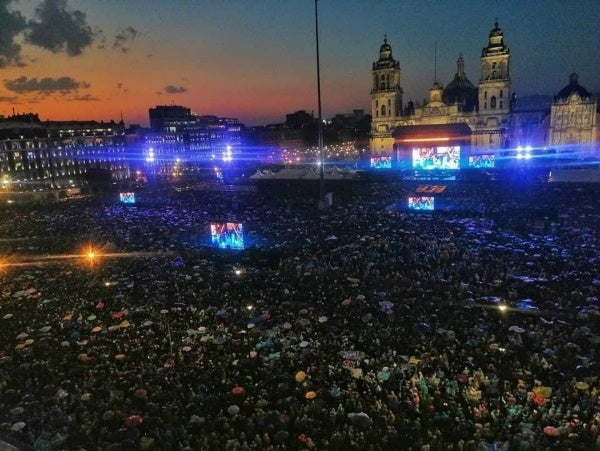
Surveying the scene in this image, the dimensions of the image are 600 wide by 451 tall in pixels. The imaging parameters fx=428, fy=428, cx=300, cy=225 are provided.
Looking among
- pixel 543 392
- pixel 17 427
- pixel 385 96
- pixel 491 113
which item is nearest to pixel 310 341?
pixel 543 392

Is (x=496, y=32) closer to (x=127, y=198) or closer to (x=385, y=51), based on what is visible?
(x=385, y=51)

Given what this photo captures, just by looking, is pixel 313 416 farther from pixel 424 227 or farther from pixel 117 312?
pixel 424 227

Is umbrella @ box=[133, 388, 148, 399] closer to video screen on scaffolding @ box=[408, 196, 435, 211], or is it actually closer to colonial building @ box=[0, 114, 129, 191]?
video screen on scaffolding @ box=[408, 196, 435, 211]

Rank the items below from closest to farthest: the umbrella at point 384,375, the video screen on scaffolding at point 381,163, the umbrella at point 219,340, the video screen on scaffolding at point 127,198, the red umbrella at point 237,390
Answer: the red umbrella at point 237,390
the umbrella at point 384,375
the umbrella at point 219,340
the video screen on scaffolding at point 127,198
the video screen on scaffolding at point 381,163

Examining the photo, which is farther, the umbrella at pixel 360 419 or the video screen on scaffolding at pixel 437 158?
the video screen on scaffolding at pixel 437 158

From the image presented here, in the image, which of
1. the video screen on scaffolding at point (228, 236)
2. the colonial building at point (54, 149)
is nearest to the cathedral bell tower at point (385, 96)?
the colonial building at point (54, 149)

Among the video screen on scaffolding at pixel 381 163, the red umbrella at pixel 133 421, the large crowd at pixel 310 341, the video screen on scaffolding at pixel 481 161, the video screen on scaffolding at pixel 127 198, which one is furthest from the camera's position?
the video screen on scaffolding at pixel 381 163

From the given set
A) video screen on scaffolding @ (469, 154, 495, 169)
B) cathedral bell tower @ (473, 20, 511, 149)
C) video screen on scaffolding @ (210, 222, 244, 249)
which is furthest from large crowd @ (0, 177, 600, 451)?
cathedral bell tower @ (473, 20, 511, 149)

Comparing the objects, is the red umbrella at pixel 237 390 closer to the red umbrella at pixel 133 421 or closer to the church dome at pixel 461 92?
the red umbrella at pixel 133 421
